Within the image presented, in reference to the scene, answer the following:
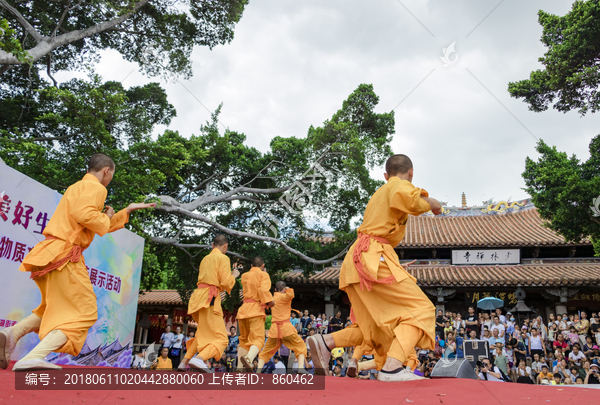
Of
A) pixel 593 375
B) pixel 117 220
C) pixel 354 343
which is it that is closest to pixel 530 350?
pixel 593 375

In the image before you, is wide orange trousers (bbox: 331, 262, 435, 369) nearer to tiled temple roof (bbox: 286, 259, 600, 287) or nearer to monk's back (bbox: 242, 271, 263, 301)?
monk's back (bbox: 242, 271, 263, 301)

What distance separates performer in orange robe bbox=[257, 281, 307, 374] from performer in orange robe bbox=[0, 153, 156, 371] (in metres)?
3.61

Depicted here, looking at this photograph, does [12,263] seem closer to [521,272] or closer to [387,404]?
[387,404]

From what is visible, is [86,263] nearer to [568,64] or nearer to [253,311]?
[253,311]

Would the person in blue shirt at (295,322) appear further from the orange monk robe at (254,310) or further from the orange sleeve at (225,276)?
the orange sleeve at (225,276)

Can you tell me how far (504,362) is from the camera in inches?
311

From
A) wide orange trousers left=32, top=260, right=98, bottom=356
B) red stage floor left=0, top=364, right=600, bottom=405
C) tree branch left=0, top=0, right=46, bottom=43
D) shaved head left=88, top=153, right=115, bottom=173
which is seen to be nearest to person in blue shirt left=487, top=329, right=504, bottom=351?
red stage floor left=0, top=364, right=600, bottom=405

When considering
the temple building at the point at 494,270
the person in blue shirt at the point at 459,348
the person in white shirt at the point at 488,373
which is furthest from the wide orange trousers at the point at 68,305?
the temple building at the point at 494,270

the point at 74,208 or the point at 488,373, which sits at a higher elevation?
the point at 74,208

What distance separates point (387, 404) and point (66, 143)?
33.8 feet

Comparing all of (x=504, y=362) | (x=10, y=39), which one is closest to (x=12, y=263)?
(x=10, y=39)

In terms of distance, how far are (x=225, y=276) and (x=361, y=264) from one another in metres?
2.42

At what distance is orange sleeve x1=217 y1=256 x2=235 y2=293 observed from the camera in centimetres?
486

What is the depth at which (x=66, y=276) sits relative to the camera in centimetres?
278
